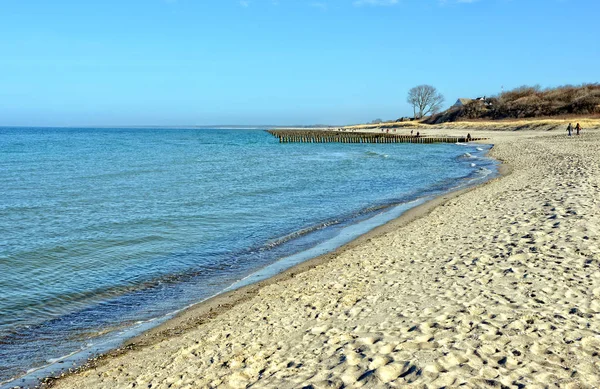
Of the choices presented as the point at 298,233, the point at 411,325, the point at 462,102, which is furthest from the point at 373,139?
the point at 411,325

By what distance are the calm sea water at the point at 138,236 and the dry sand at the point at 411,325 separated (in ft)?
4.88

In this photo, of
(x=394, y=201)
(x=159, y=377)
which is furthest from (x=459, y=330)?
(x=394, y=201)

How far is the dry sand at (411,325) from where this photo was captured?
197 inches

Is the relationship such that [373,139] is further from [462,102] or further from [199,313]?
[199,313]

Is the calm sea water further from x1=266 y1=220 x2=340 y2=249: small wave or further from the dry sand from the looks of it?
the dry sand

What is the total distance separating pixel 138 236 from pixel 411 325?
9904 mm

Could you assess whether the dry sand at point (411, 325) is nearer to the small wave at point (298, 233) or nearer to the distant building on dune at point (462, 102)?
the small wave at point (298, 233)

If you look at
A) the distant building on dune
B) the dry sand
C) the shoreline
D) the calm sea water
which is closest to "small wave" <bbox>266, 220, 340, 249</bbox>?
the calm sea water

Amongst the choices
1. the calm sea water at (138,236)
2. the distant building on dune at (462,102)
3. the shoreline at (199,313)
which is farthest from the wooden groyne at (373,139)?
the shoreline at (199,313)

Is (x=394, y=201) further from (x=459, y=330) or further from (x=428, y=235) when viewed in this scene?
(x=459, y=330)

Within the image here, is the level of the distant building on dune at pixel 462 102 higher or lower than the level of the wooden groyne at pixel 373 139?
higher

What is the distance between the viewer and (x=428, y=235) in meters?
12.2

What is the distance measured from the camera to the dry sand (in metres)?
5.00

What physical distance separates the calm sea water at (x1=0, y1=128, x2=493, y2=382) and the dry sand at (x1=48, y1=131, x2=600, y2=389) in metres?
1.49
